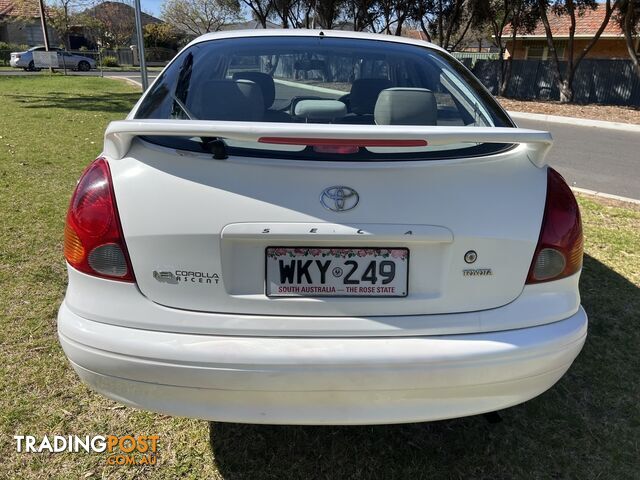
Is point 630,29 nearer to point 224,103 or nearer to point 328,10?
point 328,10

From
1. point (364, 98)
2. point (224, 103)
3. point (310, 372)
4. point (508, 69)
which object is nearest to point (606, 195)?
point (364, 98)

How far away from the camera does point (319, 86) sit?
2920mm

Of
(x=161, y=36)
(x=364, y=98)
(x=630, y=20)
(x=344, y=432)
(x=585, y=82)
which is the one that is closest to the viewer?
(x=344, y=432)

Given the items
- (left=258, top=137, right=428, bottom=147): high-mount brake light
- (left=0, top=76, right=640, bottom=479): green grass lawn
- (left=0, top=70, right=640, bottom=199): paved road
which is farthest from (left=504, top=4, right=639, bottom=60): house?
(left=258, top=137, right=428, bottom=147): high-mount brake light

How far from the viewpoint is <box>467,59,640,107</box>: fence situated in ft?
62.2

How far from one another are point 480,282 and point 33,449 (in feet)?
6.16

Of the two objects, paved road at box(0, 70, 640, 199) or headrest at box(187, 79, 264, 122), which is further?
paved road at box(0, 70, 640, 199)

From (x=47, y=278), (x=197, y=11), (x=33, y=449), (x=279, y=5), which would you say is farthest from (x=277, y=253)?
(x=197, y=11)

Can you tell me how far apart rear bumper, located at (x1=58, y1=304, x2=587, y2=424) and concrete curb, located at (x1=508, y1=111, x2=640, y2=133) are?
14264 millimetres

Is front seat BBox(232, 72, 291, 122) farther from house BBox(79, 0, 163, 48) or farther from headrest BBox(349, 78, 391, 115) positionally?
house BBox(79, 0, 163, 48)

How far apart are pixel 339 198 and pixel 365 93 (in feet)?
3.59

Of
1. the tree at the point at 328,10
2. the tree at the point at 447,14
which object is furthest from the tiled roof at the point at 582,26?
the tree at the point at 328,10

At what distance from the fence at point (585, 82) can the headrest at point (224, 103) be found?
67.1 ft

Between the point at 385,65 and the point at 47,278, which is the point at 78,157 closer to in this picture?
the point at 47,278
